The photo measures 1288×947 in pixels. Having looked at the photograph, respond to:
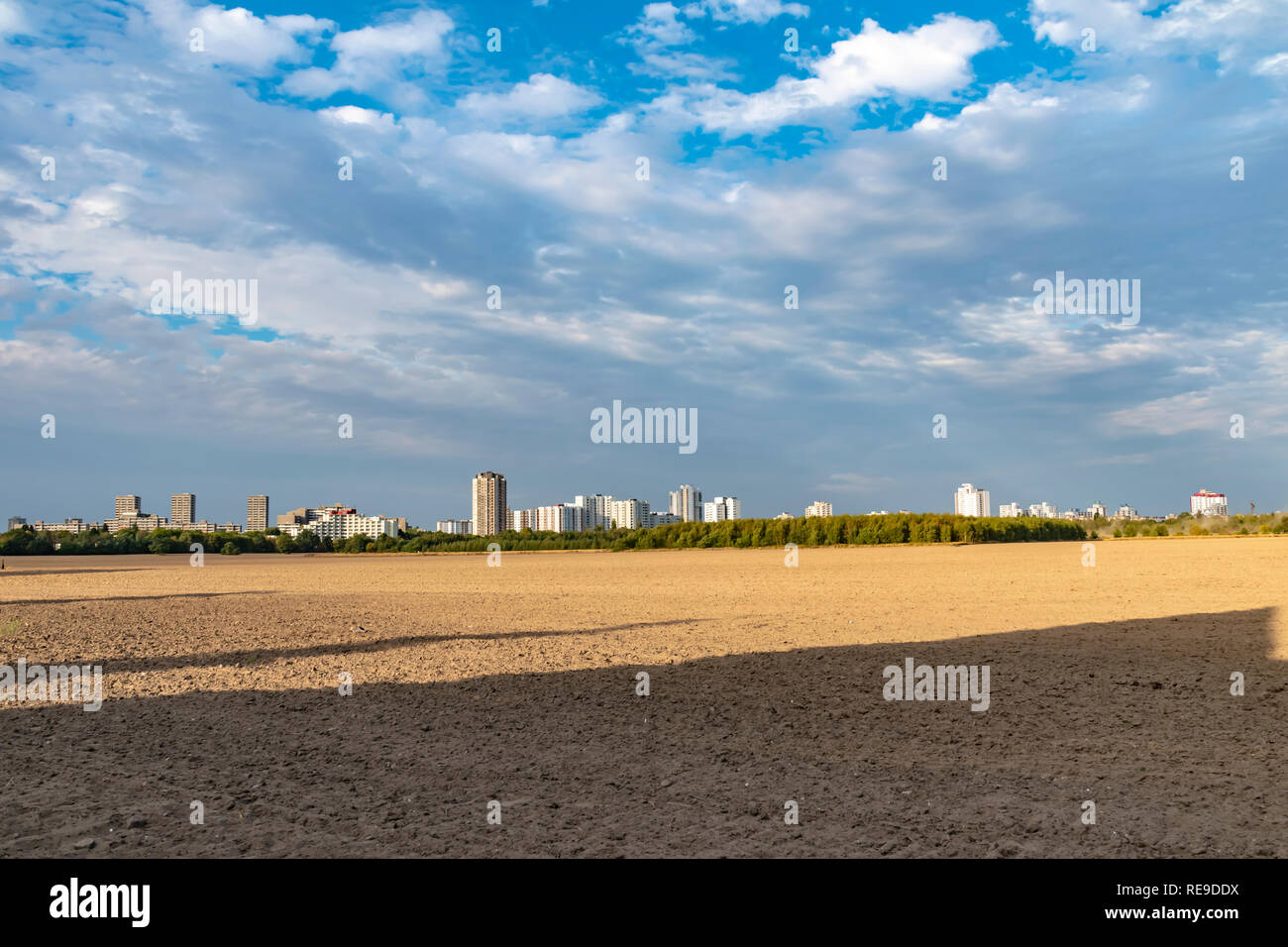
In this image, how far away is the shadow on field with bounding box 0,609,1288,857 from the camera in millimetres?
6660

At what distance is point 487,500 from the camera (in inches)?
5812

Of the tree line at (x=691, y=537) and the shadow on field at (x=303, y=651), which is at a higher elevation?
the shadow on field at (x=303, y=651)

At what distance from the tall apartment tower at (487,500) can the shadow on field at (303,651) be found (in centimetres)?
12952

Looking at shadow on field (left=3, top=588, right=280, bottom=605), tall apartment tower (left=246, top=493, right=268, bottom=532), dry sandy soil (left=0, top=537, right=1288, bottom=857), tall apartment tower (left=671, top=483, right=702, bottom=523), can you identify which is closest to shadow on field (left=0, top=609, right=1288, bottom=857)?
dry sandy soil (left=0, top=537, right=1288, bottom=857)

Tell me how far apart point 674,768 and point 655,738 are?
123cm

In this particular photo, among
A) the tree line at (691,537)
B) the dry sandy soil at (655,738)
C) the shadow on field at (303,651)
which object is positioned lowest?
the tree line at (691,537)

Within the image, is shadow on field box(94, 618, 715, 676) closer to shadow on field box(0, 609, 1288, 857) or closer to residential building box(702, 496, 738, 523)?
shadow on field box(0, 609, 1288, 857)

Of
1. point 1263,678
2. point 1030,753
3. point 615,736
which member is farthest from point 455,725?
point 1263,678

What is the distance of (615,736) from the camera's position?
392 inches

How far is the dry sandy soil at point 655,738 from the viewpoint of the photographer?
6.79 m

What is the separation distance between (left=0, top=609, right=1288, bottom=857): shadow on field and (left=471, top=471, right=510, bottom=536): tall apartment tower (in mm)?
135514

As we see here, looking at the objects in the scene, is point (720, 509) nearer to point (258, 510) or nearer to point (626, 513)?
point (626, 513)

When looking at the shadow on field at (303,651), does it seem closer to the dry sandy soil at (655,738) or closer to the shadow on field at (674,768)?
the dry sandy soil at (655,738)

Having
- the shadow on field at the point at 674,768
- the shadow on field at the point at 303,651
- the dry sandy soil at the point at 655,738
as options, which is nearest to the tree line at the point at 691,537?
the dry sandy soil at the point at 655,738
